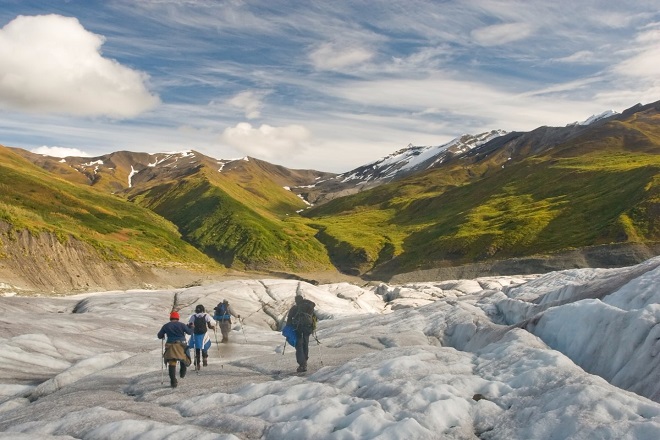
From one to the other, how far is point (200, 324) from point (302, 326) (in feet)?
18.6

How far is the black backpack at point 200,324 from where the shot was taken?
24.7 meters

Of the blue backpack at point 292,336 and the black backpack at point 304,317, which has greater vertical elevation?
the black backpack at point 304,317

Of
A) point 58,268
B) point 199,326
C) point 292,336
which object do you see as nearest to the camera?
point 292,336

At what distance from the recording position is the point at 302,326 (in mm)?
22344

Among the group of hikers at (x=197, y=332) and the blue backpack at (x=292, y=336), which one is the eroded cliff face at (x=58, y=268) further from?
the blue backpack at (x=292, y=336)

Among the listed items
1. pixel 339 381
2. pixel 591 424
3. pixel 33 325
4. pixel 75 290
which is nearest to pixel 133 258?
pixel 75 290

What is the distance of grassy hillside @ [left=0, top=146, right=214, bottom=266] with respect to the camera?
117 metres

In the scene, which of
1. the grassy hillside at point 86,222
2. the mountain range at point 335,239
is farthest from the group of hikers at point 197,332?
the grassy hillside at point 86,222

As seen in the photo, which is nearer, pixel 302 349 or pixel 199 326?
pixel 302 349

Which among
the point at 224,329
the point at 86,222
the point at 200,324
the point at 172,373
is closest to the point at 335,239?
the point at 86,222

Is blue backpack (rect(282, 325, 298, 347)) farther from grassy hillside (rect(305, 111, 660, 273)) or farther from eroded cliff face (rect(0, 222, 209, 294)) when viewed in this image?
grassy hillside (rect(305, 111, 660, 273))

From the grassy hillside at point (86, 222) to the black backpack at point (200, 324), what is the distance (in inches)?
3646

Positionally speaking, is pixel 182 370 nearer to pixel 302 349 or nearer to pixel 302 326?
pixel 302 349

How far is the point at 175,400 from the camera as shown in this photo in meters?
19.2
